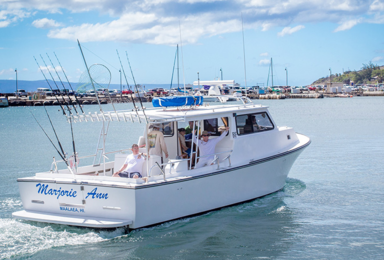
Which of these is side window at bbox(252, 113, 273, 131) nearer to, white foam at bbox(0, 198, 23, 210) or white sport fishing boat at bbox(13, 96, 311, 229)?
white sport fishing boat at bbox(13, 96, 311, 229)

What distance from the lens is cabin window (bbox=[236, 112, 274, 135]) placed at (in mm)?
10469

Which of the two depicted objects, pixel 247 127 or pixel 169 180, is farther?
pixel 247 127

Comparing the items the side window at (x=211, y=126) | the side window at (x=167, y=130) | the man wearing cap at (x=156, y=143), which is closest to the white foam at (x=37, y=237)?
the man wearing cap at (x=156, y=143)

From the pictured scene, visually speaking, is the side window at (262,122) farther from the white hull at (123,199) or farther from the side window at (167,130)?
the side window at (167,130)

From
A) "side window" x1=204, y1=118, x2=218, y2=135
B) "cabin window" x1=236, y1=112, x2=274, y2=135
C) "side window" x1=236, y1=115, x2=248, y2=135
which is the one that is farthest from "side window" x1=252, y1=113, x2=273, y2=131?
"side window" x1=204, y1=118, x2=218, y2=135

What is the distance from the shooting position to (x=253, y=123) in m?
10.8

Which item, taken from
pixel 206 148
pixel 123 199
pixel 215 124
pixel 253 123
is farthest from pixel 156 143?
pixel 253 123

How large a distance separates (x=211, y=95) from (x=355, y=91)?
358 feet

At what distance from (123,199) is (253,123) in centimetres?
422

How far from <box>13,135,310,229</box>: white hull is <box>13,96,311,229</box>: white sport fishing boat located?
0.02 metres

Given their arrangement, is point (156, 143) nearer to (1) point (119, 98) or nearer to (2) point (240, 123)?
(2) point (240, 123)

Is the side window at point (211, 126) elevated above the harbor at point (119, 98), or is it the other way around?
the harbor at point (119, 98)

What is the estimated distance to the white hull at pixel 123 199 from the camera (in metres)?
8.20

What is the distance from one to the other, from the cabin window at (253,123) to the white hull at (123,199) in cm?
110
